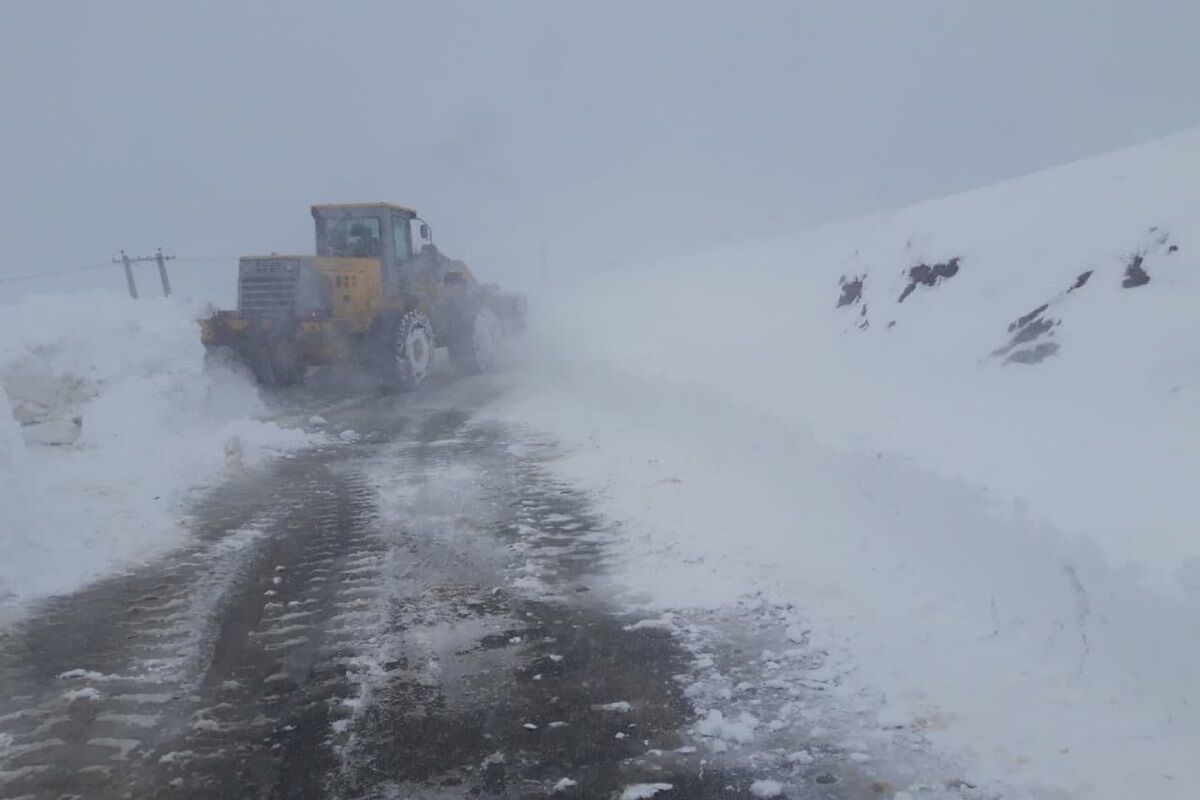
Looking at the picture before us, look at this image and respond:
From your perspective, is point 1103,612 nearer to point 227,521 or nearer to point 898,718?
point 898,718

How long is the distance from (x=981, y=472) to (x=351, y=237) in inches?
450

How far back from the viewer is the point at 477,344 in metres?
16.5

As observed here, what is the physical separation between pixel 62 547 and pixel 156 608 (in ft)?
4.95

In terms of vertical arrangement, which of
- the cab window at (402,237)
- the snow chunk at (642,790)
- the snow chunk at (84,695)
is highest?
the cab window at (402,237)

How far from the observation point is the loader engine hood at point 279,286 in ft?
43.2

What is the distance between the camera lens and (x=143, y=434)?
9.55 metres

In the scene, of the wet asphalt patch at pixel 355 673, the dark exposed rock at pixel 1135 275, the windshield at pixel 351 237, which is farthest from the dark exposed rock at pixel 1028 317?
the windshield at pixel 351 237

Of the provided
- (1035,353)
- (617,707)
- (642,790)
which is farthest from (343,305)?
(642,790)

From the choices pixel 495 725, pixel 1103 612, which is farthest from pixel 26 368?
pixel 1103 612

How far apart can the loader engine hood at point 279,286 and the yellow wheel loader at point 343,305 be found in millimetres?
15

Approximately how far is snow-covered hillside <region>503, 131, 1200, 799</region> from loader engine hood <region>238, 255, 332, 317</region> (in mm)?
3682

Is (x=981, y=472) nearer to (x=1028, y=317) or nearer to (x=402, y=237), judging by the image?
(x=1028, y=317)

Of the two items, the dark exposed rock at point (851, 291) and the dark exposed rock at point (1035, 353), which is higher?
the dark exposed rock at point (851, 291)

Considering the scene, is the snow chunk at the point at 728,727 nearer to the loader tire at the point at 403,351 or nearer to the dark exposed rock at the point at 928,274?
the dark exposed rock at the point at 928,274
